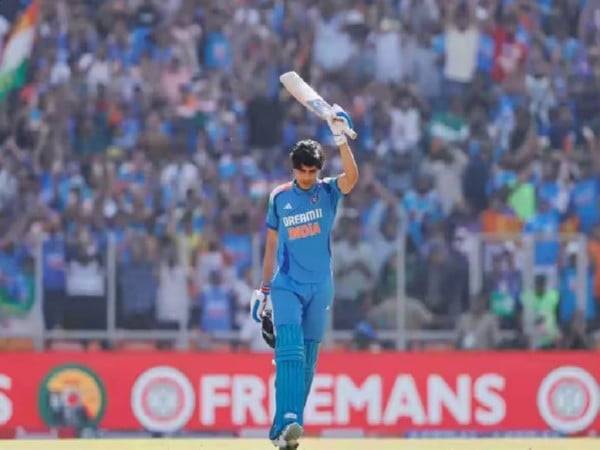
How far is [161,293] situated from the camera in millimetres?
13758

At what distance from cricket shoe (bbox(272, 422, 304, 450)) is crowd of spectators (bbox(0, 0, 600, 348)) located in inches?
229

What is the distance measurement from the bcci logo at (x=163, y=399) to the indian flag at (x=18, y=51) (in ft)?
14.5

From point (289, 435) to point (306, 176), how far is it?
1.32 m

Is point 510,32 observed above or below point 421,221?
above

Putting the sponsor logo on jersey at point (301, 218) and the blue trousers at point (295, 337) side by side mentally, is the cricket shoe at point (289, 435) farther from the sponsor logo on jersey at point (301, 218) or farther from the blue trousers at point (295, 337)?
the sponsor logo on jersey at point (301, 218)

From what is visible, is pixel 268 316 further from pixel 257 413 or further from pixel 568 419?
pixel 568 419

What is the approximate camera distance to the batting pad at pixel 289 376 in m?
7.78

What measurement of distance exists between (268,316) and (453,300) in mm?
5940

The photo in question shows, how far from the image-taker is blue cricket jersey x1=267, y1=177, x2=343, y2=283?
791cm

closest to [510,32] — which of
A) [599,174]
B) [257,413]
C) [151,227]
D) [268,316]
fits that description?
[599,174]

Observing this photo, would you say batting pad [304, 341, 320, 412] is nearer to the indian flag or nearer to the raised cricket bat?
the raised cricket bat

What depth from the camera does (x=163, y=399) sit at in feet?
40.0
